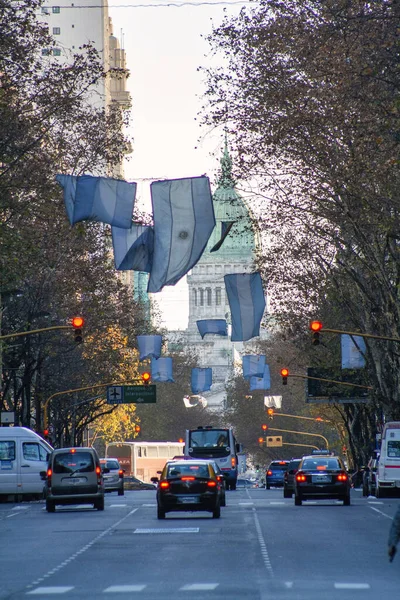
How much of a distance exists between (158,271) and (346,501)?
10068 mm

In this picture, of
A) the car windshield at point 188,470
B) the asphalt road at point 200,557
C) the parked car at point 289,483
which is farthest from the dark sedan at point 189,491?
the parked car at point 289,483

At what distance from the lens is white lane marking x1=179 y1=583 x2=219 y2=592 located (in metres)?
14.7

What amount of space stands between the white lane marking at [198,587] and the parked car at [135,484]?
66064 millimetres

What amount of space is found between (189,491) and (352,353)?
85.1 ft

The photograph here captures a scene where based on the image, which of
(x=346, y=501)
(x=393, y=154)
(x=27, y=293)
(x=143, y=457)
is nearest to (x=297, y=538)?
(x=393, y=154)

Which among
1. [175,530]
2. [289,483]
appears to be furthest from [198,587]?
[289,483]

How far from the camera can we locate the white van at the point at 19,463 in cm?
4431

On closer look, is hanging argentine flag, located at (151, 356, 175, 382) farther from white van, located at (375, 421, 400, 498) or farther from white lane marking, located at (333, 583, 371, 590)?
white lane marking, located at (333, 583, 371, 590)

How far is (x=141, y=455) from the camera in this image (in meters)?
93.6

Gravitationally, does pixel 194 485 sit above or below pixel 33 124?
below

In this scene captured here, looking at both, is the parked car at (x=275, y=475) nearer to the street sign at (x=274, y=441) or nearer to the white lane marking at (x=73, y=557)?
the street sign at (x=274, y=441)

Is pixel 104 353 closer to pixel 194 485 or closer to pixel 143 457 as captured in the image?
pixel 143 457

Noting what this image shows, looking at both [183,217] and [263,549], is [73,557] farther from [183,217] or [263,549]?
[183,217]

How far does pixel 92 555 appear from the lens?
20172 mm
